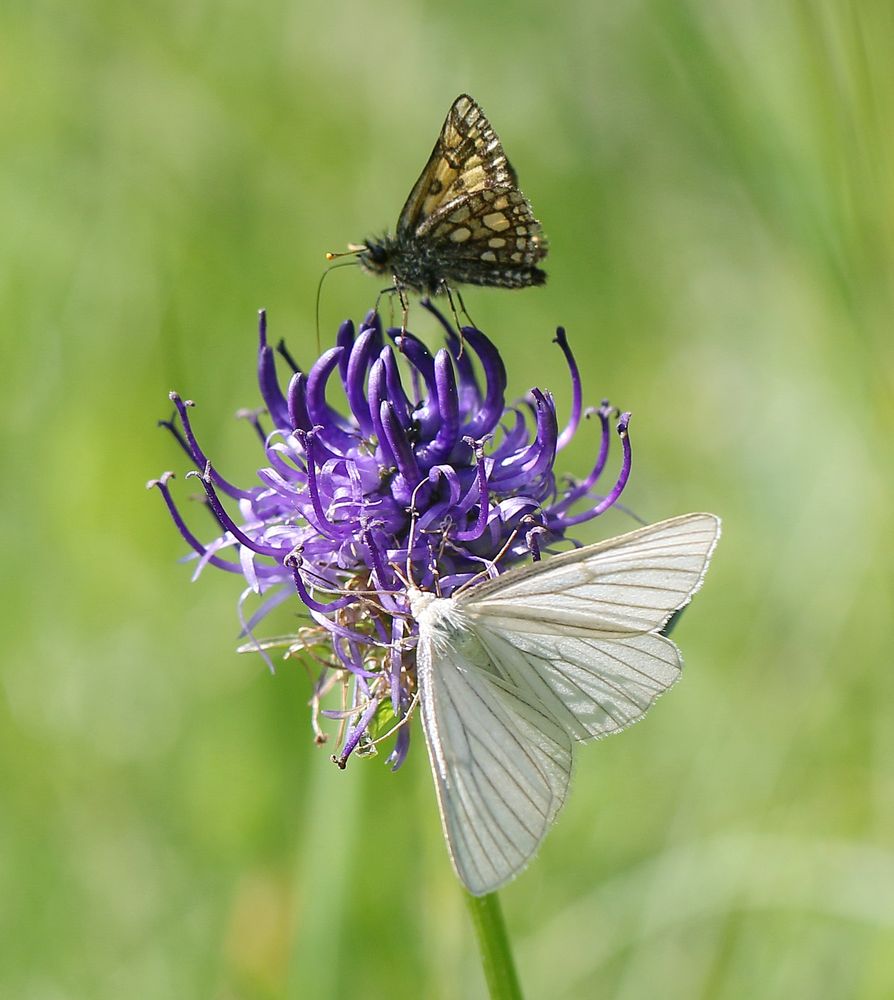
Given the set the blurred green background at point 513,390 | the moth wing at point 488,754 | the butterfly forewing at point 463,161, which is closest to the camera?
the moth wing at point 488,754

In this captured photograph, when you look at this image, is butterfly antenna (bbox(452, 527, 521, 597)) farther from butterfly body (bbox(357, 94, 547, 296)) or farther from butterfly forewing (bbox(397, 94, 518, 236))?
butterfly forewing (bbox(397, 94, 518, 236))

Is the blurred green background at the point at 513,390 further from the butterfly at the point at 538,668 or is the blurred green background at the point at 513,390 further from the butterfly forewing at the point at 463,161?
the butterfly forewing at the point at 463,161

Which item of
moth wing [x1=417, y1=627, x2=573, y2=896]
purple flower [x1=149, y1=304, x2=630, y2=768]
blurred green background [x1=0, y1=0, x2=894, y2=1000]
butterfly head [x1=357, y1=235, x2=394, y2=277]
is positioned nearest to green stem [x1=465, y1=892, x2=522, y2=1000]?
moth wing [x1=417, y1=627, x2=573, y2=896]

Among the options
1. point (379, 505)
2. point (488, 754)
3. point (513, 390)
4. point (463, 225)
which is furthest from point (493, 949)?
point (513, 390)

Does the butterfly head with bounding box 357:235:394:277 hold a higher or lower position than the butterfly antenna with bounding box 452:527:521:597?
higher

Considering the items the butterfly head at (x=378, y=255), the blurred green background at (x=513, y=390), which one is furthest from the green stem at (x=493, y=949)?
the butterfly head at (x=378, y=255)

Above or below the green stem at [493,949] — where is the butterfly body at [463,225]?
above

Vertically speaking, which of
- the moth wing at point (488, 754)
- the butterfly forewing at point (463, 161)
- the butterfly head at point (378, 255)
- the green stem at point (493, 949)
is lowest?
the green stem at point (493, 949)
